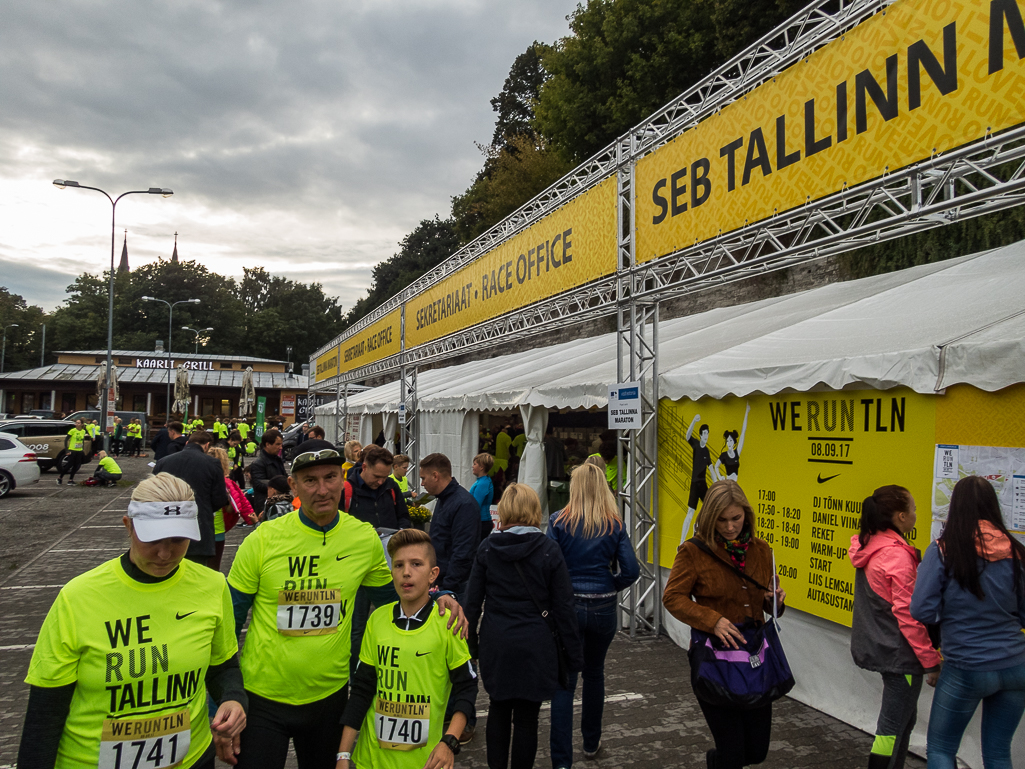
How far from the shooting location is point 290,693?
108 inches

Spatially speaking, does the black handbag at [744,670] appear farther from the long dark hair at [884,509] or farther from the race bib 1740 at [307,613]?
the race bib 1740 at [307,613]

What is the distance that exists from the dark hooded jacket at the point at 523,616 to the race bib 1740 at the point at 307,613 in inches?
36.6

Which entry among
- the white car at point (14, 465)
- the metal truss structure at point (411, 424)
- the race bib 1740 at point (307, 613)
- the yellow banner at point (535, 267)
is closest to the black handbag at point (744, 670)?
the race bib 1740 at point (307, 613)

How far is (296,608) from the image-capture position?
2809mm

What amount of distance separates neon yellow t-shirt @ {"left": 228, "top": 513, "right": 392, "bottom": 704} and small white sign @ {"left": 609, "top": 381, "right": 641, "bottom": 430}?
4.26 m

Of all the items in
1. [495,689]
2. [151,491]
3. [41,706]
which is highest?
[151,491]

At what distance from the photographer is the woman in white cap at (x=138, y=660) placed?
6.73ft

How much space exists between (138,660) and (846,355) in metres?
4.60

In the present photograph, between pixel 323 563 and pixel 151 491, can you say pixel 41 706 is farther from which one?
pixel 323 563

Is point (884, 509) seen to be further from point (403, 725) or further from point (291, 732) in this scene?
point (291, 732)

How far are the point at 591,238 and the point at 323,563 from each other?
603cm

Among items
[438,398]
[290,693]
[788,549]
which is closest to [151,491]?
[290,693]

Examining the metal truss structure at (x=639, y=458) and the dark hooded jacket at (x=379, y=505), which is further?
the metal truss structure at (x=639, y=458)

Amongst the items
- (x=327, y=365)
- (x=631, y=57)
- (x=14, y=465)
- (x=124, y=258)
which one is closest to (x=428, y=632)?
(x=631, y=57)
